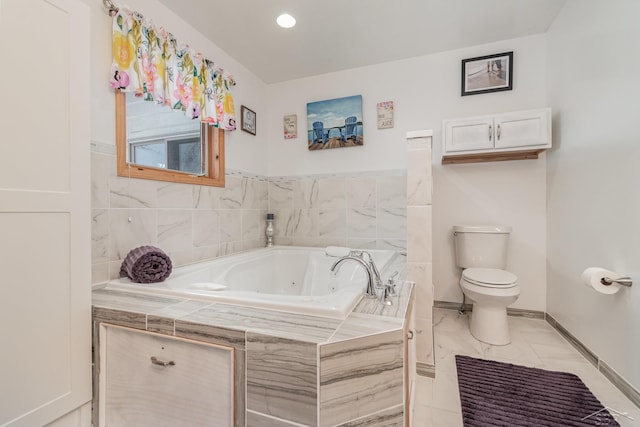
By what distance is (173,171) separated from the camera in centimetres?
189

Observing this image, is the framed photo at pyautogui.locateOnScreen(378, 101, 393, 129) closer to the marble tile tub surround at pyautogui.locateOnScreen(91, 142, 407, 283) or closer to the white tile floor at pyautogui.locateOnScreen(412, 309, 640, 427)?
the marble tile tub surround at pyautogui.locateOnScreen(91, 142, 407, 283)

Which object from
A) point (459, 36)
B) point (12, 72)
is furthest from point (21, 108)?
point (459, 36)

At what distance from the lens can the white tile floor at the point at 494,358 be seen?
1288 mm

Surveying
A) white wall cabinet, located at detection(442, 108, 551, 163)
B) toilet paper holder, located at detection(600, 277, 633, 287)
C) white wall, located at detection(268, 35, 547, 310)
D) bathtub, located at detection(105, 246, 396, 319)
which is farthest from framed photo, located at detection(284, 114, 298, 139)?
toilet paper holder, located at detection(600, 277, 633, 287)

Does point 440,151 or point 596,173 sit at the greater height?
point 440,151

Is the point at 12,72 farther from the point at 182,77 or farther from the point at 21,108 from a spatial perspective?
the point at 182,77

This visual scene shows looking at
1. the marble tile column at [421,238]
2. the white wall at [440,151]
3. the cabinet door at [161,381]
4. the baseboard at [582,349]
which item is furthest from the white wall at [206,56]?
the baseboard at [582,349]

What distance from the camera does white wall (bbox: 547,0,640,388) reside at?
134cm

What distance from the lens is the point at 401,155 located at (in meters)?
2.56

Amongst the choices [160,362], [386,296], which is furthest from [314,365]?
[160,362]

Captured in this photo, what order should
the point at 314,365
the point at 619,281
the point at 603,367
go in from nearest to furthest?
the point at 314,365 → the point at 619,281 → the point at 603,367

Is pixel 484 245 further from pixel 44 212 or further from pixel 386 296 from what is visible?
pixel 44 212

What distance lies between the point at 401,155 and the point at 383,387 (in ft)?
6.88

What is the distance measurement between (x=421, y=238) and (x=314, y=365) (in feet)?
3.38
